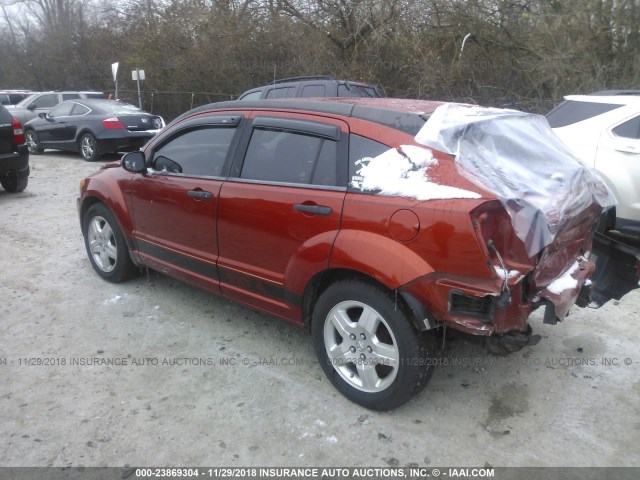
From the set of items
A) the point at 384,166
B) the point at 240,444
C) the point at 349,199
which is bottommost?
the point at 240,444

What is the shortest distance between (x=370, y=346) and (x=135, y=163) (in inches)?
97.9

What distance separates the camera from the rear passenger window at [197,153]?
3750 mm

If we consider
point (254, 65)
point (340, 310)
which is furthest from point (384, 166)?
point (254, 65)

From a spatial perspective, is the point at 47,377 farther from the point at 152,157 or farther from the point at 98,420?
the point at 152,157

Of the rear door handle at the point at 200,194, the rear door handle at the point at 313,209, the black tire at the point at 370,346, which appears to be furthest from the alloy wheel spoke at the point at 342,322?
the rear door handle at the point at 200,194

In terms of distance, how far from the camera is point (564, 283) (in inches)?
117

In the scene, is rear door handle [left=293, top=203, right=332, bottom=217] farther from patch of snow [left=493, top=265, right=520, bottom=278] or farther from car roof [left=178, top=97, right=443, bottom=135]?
patch of snow [left=493, top=265, right=520, bottom=278]

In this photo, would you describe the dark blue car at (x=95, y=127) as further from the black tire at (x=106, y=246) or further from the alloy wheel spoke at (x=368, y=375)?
the alloy wheel spoke at (x=368, y=375)

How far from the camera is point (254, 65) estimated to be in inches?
687

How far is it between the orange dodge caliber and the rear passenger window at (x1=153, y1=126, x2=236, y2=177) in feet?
0.05

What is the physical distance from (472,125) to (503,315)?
1.06 m

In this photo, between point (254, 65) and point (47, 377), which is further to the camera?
point (254, 65)

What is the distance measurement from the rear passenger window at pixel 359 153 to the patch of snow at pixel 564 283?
1.18m

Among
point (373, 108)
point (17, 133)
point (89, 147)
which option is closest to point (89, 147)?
point (89, 147)
